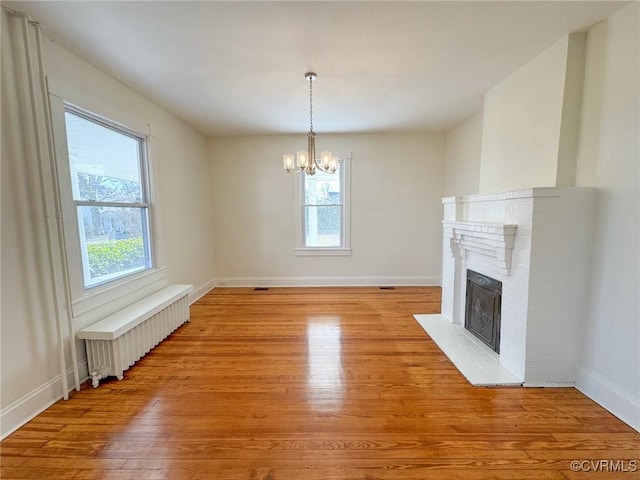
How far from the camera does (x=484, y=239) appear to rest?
254 cm

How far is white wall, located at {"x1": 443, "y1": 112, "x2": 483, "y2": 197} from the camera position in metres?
3.79

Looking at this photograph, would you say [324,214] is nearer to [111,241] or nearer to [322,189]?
[322,189]

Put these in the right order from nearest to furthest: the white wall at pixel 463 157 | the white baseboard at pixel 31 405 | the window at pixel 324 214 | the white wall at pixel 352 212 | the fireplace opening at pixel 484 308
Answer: the white baseboard at pixel 31 405 < the fireplace opening at pixel 484 308 < the white wall at pixel 463 157 < the white wall at pixel 352 212 < the window at pixel 324 214

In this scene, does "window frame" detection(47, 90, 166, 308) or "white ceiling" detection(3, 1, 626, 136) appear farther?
"window frame" detection(47, 90, 166, 308)

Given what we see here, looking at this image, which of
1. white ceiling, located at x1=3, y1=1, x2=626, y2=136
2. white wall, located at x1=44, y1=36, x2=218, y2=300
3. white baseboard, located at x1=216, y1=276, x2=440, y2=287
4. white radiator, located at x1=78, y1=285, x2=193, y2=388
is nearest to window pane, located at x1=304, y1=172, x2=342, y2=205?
white baseboard, located at x1=216, y1=276, x2=440, y2=287

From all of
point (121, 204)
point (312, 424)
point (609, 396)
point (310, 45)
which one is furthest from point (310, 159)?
point (609, 396)

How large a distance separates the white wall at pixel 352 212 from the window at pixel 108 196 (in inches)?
71.6

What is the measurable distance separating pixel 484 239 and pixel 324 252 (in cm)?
287

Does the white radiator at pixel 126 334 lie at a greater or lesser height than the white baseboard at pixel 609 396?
greater

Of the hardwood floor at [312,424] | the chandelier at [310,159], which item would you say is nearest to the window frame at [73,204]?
the hardwood floor at [312,424]

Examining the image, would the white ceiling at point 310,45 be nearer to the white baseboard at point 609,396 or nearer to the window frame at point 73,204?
the window frame at point 73,204

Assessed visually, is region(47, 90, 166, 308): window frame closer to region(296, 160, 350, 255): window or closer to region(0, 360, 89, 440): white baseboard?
region(0, 360, 89, 440): white baseboard

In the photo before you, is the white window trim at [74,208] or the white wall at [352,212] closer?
the white window trim at [74,208]

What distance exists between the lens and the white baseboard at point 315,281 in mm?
5039
